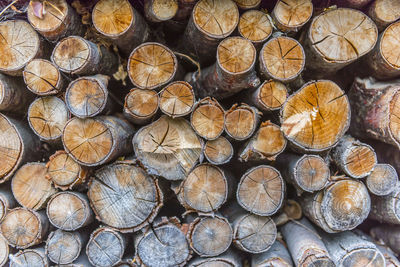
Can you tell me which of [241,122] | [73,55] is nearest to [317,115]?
[241,122]

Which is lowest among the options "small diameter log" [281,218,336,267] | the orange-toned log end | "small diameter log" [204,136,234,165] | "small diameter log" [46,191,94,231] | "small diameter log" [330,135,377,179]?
"small diameter log" [281,218,336,267]

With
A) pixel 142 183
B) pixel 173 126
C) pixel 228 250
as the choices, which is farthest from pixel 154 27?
pixel 228 250

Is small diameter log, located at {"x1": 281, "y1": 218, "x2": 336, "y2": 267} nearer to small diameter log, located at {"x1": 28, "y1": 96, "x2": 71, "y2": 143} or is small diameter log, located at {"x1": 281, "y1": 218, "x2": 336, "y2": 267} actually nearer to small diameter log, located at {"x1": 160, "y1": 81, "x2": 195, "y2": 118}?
small diameter log, located at {"x1": 160, "y1": 81, "x2": 195, "y2": 118}

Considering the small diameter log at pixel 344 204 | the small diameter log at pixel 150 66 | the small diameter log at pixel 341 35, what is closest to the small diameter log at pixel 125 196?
the small diameter log at pixel 150 66

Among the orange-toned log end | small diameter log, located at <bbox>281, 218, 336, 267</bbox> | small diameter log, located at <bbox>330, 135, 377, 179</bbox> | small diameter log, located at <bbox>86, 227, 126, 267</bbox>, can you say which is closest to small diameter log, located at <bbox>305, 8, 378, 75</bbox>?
the orange-toned log end

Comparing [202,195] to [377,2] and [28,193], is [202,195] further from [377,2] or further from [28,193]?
[377,2]

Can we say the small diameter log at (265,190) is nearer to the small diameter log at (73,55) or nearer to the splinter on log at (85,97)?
the splinter on log at (85,97)

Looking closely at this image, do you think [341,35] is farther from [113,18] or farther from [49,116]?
[49,116]

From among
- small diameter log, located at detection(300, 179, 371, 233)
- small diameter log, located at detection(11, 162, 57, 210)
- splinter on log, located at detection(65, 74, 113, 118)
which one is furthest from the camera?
small diameter log, located at detection(11, 162, 57, 210)
